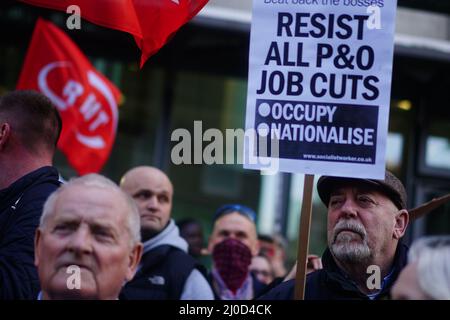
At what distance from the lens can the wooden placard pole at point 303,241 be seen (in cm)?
403

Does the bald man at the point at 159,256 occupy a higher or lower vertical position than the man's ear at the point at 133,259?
higher

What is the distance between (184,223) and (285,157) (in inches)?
158

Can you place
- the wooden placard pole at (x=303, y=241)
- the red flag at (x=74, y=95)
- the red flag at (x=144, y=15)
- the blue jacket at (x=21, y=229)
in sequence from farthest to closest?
the red flag at (x=74, y=95)
the red flag at (x=144, y=15)
the wooden placard pole at (x=303, y=241)
the blue jacket at (x=21, y=229)

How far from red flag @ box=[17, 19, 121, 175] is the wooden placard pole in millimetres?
4668

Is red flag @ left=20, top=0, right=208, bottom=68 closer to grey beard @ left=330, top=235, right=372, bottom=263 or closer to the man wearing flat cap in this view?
the man wearing flat cap

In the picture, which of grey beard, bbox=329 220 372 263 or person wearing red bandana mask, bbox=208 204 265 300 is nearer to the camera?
grey beard, bbox=329 220 372 263

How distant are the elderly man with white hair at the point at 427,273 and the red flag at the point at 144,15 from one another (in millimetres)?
2005

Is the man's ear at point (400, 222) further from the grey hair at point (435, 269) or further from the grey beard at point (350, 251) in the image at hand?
the grey hair at point (435, 269)

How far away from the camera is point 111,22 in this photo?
5.01 meters

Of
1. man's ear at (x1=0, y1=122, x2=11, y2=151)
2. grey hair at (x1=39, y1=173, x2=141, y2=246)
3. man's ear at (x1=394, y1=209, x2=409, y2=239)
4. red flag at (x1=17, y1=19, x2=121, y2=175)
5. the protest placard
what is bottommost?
grey hair at (x1=39, y1=173, x2=141, y2=246)

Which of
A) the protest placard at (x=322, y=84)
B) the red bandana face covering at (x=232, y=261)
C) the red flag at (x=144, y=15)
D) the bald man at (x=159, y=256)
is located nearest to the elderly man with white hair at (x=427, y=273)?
the protest placard at (x=322, y=84)

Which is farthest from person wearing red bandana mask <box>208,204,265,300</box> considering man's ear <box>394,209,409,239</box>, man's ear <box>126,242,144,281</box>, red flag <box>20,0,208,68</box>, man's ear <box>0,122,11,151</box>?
man's ear <box>126,242,144,281</box>

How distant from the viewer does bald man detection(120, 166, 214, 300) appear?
5586 millimetres
